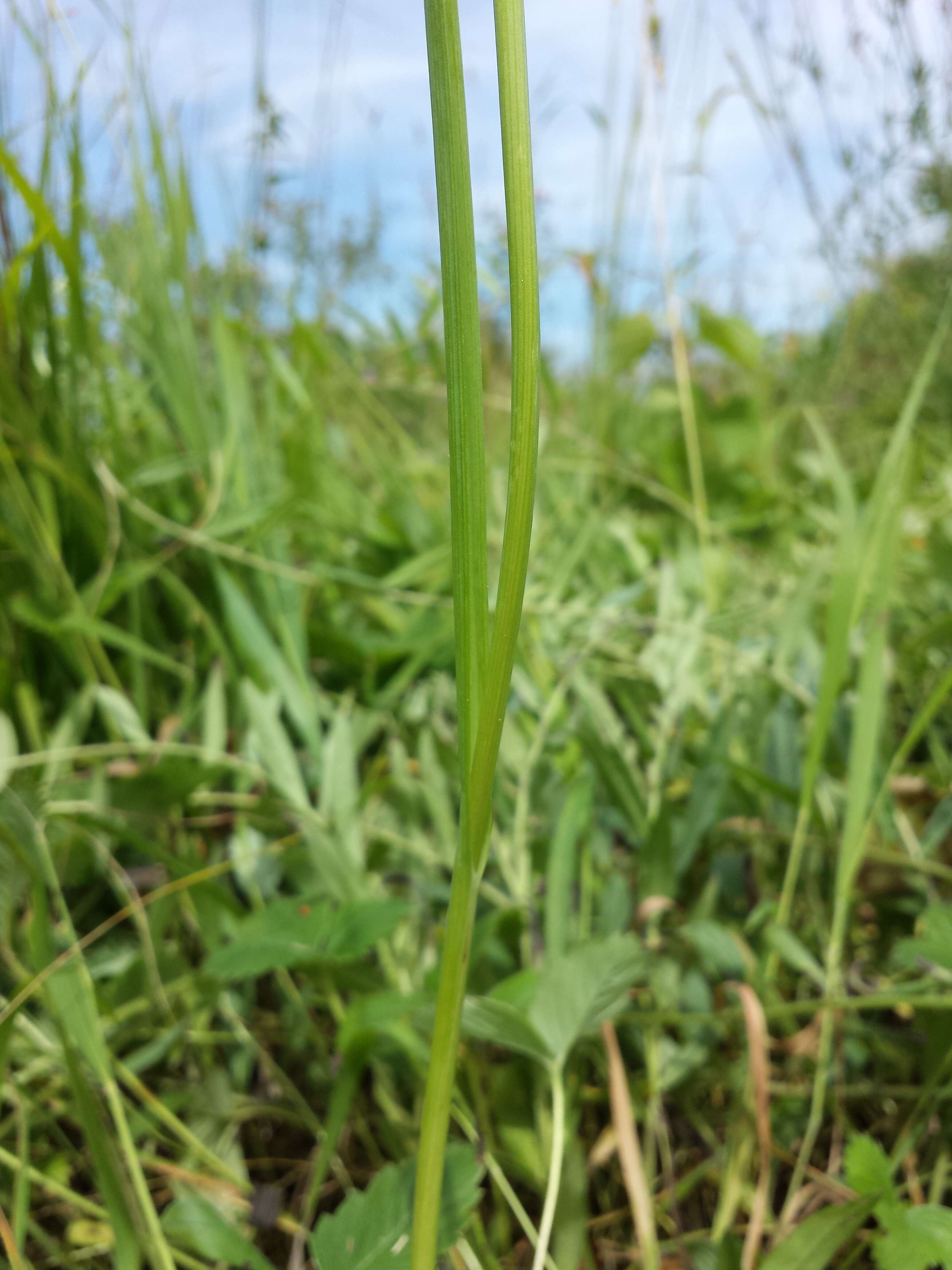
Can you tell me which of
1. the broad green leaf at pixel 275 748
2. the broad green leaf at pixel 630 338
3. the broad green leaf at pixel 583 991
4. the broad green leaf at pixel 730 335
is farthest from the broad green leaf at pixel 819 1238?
the broad green leaf at pixel 730 335

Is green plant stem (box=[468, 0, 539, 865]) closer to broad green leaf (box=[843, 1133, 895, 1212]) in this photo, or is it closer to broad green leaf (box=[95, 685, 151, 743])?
broad green leaf (box=[843, 1133, 895, 1212])

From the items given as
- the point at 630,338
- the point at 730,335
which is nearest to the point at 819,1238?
the point at 630,338

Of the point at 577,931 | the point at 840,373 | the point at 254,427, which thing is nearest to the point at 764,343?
the point at 840,373

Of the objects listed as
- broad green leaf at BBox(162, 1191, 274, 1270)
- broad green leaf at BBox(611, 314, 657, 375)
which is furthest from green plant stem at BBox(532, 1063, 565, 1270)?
broad green leaf at BBox(611, 314, 657, 375)

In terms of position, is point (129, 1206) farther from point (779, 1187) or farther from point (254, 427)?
point (254, 427)

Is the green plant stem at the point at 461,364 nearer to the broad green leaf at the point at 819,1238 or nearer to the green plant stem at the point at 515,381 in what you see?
the green plant stem at the point at 515,381
